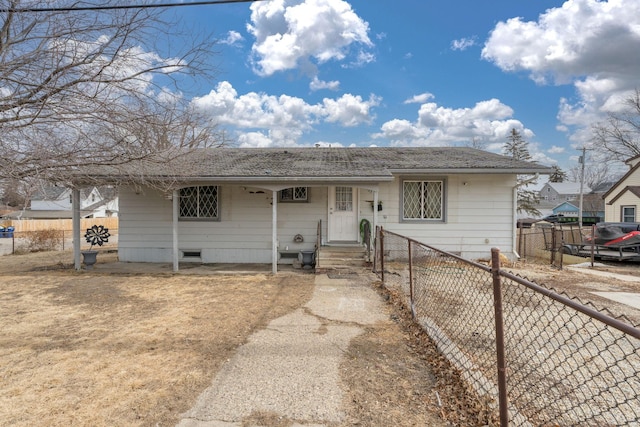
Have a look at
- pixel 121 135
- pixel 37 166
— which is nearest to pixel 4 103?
pixel 37 166

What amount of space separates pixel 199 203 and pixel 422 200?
6.72 metres

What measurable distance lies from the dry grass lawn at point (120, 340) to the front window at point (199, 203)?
9.17ft

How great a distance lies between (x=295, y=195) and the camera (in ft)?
34.1

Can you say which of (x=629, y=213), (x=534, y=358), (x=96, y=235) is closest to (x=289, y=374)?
(x=534, y=358)

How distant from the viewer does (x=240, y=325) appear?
4898mm

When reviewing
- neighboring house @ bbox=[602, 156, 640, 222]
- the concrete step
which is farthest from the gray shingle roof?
neighboring house @ bbox=[602, 156, 640, 222]

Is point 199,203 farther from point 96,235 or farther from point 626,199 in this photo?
point 626,199

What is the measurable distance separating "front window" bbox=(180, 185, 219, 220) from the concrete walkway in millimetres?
6015

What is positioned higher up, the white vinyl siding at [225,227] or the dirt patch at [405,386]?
the white vinyl siding at [225,227]

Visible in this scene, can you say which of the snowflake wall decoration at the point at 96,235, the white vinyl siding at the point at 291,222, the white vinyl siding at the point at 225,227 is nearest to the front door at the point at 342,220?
the white vinyl siding at the point at 291,222

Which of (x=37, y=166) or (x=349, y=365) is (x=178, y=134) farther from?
(x=349, y=365)

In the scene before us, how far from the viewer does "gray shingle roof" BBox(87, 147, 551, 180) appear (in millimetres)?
8648

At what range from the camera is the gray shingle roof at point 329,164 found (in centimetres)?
865

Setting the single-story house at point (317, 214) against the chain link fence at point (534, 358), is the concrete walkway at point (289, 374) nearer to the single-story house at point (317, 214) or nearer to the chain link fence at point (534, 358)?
the chain link fence at point (534, 358)
